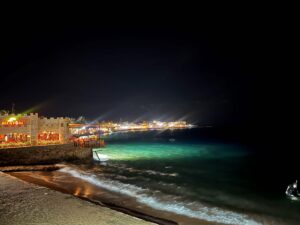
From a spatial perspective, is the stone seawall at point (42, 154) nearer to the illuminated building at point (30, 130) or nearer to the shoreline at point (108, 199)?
the illuminated building at point (30, 130)

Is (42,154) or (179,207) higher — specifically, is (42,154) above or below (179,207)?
above

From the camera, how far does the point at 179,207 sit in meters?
19.1

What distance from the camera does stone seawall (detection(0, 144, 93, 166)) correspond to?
33438mm

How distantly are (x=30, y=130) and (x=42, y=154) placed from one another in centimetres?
473

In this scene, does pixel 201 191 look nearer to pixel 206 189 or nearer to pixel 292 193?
pixel 206 189

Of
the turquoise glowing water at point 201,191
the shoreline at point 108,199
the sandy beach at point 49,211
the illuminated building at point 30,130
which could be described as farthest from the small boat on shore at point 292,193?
the illuminated building at point 30,130

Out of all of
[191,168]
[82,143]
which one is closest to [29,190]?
[191,168]

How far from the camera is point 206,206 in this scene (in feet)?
64.6

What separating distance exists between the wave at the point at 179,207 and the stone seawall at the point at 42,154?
41.5 ft

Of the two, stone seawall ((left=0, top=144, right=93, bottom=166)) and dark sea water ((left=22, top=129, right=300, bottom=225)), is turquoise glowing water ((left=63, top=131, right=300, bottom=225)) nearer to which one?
dark sea water ((left=22, top=129, right=300, bottom=225))

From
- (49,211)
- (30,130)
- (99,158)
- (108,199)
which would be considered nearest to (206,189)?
(108,199)

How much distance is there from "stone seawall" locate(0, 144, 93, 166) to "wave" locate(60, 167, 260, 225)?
1265cm

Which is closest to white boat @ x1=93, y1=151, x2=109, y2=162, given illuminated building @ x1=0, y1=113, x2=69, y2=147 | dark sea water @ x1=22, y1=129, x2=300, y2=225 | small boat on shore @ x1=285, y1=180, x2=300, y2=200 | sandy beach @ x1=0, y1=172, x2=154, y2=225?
dark sea water @ x1=22, y1=129, x2=300, y2=225

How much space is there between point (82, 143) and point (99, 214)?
125 ft
